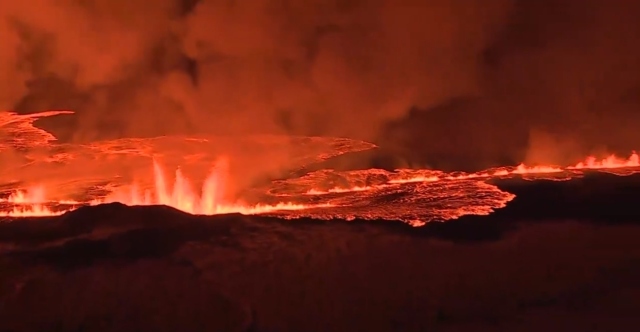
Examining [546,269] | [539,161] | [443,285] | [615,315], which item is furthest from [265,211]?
[539,161]

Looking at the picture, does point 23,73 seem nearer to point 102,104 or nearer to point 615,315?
point 102,104

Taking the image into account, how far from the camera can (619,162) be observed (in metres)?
16.4

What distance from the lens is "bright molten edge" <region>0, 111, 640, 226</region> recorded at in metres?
11.1

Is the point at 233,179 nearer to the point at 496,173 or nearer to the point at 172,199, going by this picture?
the point at 172,199

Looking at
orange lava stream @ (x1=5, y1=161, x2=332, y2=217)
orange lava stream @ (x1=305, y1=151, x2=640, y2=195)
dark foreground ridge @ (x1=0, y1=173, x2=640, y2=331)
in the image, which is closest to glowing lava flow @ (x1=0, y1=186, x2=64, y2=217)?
orange lava stream @ (x1=5, y1=161, x2=332, y2=217)

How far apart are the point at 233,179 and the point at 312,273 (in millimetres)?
7542

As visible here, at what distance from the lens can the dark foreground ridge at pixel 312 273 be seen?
6.85 m

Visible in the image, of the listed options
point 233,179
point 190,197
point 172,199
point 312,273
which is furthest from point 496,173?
point 312,273

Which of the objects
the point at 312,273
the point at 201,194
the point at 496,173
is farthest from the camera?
the point at 496,173

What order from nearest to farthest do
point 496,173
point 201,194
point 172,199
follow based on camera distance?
1. point 172,199
2. point 201,194
3. point 496,173

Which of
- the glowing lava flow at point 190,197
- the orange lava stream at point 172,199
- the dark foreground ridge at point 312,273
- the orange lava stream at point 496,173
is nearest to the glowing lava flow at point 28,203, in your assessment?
the orange lava stream at point 172,199

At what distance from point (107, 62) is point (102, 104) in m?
1.71

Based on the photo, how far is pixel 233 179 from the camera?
15000 millimetres

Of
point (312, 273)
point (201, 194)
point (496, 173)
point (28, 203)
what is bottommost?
point (312, 273)
